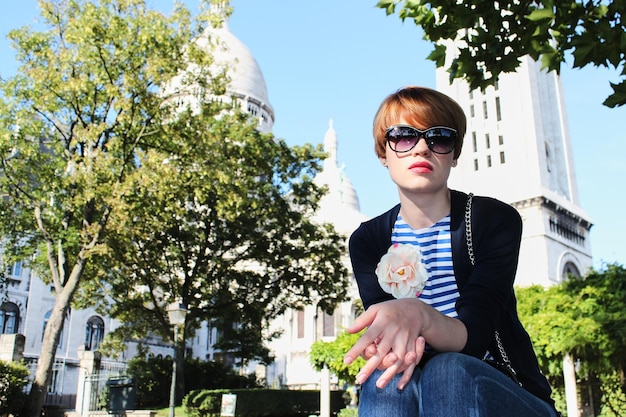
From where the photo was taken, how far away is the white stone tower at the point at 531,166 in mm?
54719

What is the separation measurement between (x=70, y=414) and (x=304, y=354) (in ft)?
133

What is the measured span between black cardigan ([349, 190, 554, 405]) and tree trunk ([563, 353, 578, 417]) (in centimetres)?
1767

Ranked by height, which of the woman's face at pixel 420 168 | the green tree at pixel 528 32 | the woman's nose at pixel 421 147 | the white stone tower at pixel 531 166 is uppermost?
the white stone tower at pixel 531 166

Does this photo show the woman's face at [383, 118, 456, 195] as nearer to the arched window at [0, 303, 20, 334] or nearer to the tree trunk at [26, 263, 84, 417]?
the tree trunk at [26, 263, 84, 417]

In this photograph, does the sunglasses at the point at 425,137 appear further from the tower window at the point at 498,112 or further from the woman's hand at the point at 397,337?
the tower window at the point at 498,112

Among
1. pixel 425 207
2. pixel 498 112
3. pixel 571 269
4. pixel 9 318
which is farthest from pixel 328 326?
pixel 425 207

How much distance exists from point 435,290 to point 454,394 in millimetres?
715

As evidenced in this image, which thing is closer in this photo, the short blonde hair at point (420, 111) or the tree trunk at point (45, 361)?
the short blonde hair at point (420, 111)

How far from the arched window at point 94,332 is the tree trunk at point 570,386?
105 ft

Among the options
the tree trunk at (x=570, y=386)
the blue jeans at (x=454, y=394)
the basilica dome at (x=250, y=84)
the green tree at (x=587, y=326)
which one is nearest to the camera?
the blue jeans at (x=454, y=394)

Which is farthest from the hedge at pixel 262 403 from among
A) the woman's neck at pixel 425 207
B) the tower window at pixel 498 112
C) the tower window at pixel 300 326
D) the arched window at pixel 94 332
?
the tower window at pixel 498 112

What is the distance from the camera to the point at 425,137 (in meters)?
2.28

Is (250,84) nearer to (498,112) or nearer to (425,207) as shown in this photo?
(498,112)

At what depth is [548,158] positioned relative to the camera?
60375 millimetres
